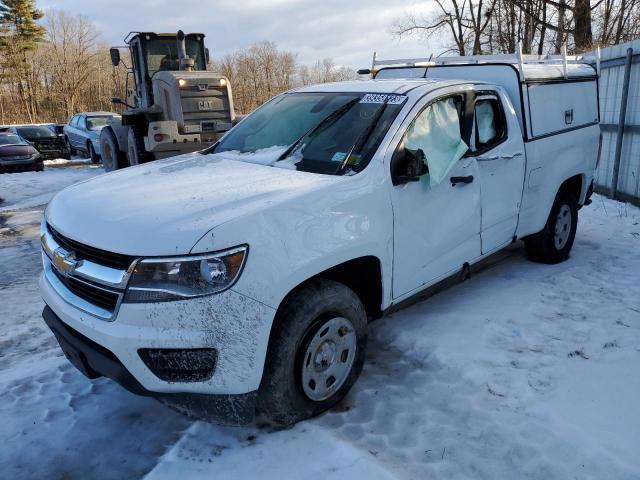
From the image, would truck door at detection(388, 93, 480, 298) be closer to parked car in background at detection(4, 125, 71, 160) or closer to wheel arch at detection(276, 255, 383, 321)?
wheel arch at detection(276, 255, 383, 321)

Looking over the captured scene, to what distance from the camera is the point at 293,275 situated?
8.50 feet

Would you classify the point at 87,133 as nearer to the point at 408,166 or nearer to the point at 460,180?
the point at 460,180

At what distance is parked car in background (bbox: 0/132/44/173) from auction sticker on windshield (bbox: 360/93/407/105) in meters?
14.7

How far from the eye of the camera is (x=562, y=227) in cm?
541

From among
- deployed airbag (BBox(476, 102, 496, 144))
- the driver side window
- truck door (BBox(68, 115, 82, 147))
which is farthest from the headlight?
truck door (BBox(68, 115, 82, 147))

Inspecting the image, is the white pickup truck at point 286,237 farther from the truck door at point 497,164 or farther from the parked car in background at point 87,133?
the parked car in background at point 87,133

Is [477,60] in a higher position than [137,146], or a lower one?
higher

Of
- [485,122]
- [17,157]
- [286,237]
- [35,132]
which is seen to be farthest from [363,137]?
[35,132]

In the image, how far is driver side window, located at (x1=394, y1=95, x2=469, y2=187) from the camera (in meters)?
3.37

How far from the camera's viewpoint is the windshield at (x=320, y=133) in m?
3.28

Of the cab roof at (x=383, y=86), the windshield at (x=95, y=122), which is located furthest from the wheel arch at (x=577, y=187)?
the windshield at (x=95, y=122)

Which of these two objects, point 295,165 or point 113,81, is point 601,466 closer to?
point 295,165

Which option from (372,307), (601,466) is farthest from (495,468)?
(372,307)

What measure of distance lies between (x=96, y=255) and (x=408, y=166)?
6.22 feet
